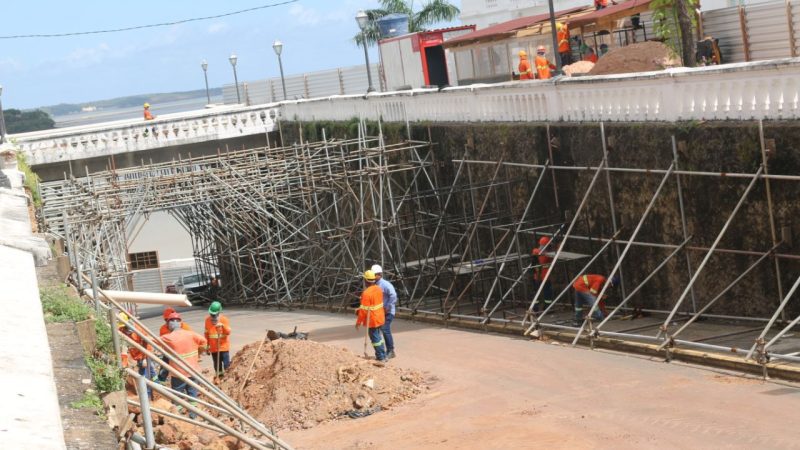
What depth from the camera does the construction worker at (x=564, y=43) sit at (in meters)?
29.2

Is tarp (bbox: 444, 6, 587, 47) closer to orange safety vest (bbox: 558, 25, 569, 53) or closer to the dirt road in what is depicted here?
orange safety vest (bbox: 558, 25, 569, 53)

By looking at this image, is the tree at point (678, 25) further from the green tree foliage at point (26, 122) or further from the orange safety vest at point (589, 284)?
the green tree foliage at point (26, 122)

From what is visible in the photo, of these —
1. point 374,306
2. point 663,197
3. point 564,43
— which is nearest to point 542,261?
point 663,197

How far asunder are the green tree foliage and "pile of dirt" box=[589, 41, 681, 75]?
97.7 m

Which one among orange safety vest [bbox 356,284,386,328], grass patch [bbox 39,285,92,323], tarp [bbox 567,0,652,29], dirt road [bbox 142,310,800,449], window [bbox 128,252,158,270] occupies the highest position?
tarp [bbox 567,0,652,29]

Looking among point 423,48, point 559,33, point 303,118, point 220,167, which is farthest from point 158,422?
point 423,48

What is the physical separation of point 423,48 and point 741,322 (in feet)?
77.9

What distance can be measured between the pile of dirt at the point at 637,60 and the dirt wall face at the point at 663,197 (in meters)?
1.86

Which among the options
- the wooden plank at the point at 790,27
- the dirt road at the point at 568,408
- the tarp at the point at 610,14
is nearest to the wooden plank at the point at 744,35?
the wooden plank at the point at 790,27

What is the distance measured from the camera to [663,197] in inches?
773

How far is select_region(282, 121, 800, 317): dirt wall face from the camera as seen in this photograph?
17.4m

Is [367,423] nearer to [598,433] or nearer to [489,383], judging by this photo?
[489,383]

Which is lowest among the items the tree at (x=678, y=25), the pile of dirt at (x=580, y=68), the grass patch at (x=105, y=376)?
the grass patch at (x=105, y=376)

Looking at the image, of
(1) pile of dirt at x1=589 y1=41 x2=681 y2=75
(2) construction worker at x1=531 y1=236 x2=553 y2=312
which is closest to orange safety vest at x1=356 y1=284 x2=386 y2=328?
(2) construction worker at x1=531 y1=236 x2=553 y2=312
